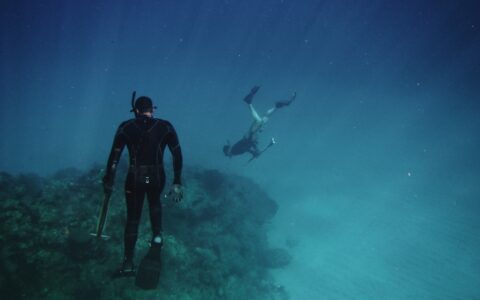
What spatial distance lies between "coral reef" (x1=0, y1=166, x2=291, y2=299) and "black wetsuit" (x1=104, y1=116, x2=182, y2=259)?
8.70 ft

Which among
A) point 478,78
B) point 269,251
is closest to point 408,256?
point 269,251

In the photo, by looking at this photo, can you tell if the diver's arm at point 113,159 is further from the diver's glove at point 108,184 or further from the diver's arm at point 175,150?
the diver's arm at point 175,150

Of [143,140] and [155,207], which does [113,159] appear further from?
[155,207]

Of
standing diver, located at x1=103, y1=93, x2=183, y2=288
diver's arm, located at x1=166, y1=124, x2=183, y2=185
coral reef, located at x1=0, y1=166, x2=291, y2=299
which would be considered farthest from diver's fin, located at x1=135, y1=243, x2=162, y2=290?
coral reef, located at x1=0, y1=166, x2=291, y2=299

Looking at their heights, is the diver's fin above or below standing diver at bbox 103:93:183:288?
below

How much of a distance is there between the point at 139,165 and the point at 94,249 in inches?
134

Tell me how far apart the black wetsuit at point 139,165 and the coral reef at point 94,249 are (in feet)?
8.70

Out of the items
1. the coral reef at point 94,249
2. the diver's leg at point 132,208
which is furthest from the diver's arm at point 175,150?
the coral reef at point 94,249

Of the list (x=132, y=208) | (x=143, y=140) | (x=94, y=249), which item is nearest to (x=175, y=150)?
(x=143, y=140)

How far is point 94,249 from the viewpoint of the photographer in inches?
236

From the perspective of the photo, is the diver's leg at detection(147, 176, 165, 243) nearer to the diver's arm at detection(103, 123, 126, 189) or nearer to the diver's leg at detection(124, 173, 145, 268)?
the diver's leg at detection(124, 173, 145, 268)

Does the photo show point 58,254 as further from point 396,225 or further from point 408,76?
point 408,76

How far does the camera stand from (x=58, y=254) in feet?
18.7

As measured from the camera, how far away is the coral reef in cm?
535
